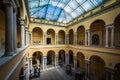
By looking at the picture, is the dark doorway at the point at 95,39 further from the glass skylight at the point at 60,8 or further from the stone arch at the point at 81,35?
the glass skylight at the point at 60,8

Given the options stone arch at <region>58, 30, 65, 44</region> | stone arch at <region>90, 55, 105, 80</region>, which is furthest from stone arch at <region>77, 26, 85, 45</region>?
stone arch at <region>58, 30, 65, 44</region>

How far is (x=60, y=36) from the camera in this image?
→ 86.1 ft

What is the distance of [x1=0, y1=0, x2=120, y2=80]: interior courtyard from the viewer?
5.03 meters

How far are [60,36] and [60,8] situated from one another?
8.40 m

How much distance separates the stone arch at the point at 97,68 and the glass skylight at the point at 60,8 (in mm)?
9522

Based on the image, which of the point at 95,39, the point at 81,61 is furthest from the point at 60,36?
the point at 95,39

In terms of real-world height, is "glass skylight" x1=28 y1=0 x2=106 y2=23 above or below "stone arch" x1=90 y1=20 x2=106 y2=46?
above

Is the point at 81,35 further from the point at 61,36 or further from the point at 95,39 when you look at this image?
the point at 61,36

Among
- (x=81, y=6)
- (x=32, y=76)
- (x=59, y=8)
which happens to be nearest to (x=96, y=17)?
(x=81, y=6)

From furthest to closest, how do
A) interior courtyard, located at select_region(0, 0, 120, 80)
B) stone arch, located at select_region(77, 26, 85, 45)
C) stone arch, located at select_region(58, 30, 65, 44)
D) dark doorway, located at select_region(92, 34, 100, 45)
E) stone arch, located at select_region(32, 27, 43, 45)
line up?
stone arch, located at select_region(58, 30, 65, 44) → stone arch, located at select_region(32, 27, 43, 45) → stone arch, located at select_region(77, 26, 85, 45) → dark doorway, located at select_region(92, 34, 100, 45) → interior courtyard, located at select_region(0, 0, 120, 80)

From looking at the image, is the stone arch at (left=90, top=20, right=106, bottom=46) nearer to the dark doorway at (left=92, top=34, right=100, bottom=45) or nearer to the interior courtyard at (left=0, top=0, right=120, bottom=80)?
the interior courtyard at (left=0, top=0, right=120, bottom=80)

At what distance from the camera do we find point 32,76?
16.2m

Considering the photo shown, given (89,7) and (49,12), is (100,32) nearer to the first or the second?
(89,7)

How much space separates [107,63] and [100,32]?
6.54 meters
